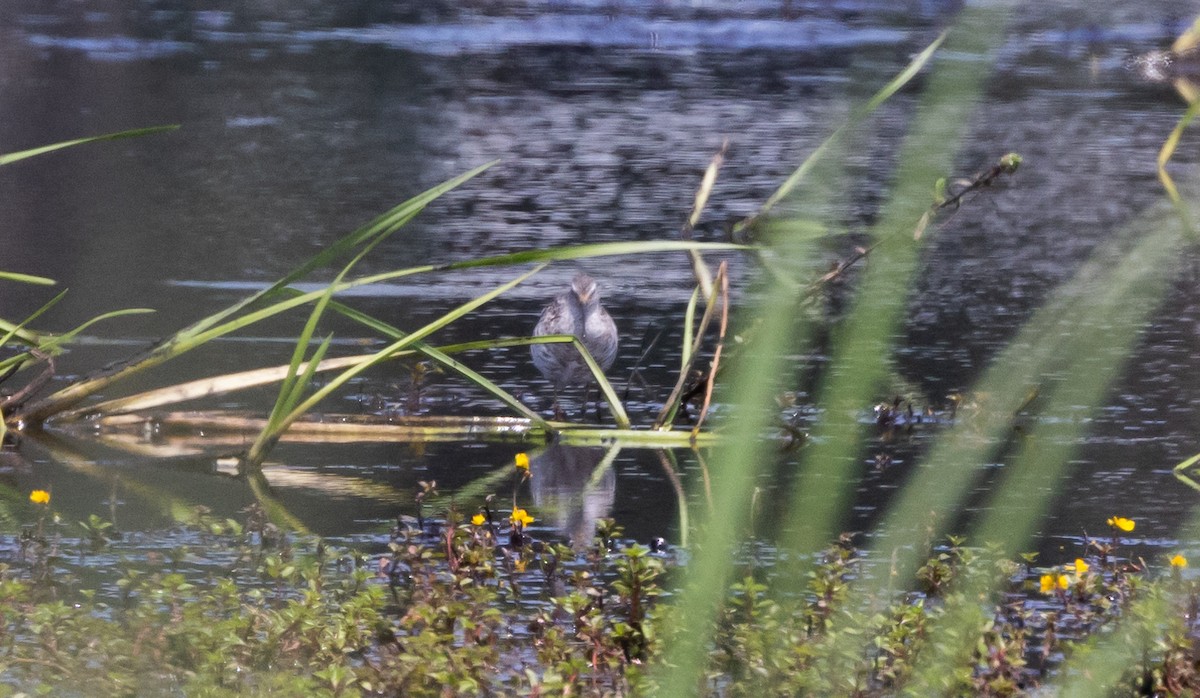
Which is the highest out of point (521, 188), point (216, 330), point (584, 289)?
point (216, 330)

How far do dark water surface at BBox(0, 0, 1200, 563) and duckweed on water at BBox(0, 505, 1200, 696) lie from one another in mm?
348

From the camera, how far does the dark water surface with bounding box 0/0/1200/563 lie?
405 cm

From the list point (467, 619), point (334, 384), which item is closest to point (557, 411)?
point (334, 384)

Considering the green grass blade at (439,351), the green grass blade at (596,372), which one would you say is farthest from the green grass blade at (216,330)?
the green grass blade at (596,372)

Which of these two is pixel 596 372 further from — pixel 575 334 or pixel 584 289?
pixel 584 289

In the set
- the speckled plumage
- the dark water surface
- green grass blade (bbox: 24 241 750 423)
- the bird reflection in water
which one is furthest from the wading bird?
green grass blade (bbox: 24 241 750 423)

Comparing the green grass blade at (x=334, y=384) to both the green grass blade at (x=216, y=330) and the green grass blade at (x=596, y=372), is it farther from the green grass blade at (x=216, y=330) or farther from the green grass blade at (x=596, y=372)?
the green grass blade at (x=596, y=372)

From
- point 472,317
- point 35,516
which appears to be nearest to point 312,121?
point 472,317

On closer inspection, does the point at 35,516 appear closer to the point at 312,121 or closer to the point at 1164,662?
the point at 1164,662

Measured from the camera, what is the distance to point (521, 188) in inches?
319

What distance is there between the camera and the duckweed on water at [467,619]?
8.46ft

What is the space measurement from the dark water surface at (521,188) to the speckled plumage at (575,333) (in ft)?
0.51

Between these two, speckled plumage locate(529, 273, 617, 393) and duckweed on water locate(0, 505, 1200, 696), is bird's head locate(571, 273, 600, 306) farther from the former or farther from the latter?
duckweed on water locate(0, 505, 1200, 696)

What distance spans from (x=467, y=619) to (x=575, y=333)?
6.55 feet
